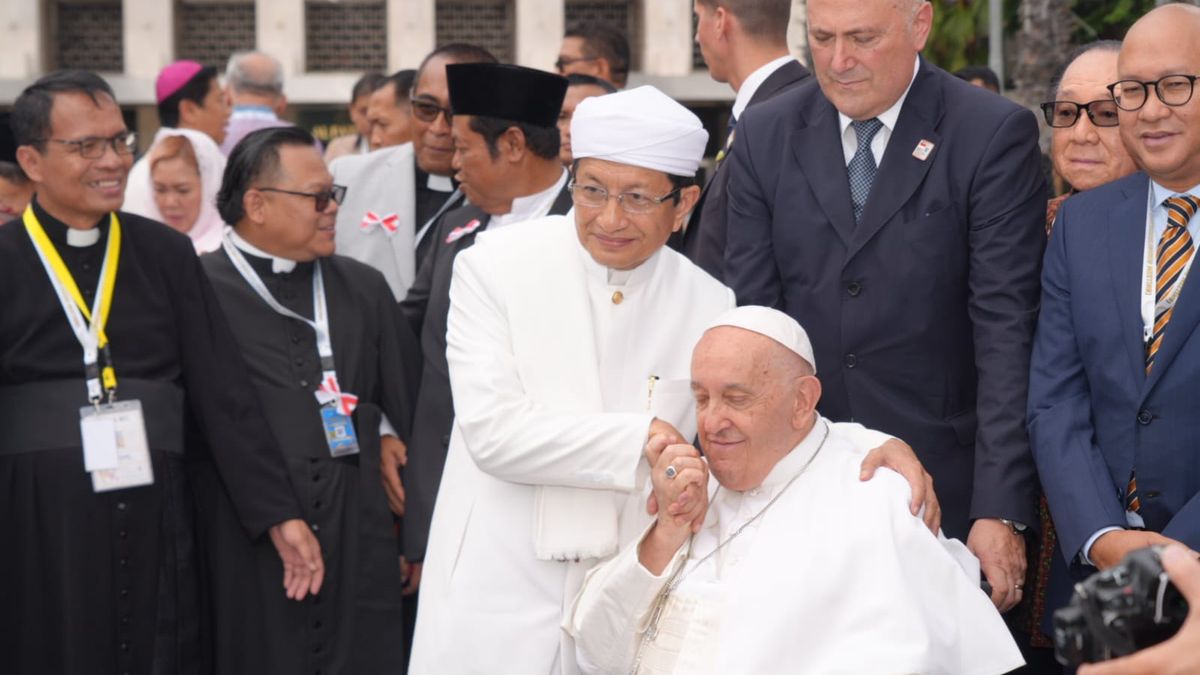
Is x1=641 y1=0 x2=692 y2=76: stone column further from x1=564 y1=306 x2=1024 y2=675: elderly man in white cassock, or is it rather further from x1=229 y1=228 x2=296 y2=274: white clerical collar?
x1=564 y1=306 x2=1024 y2=675: elderly man in white cassock

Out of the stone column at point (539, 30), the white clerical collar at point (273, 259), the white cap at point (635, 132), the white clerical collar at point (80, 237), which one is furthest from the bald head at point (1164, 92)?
the stone column at point (539, 30)

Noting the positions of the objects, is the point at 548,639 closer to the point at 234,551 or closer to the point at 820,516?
the point at 820,516

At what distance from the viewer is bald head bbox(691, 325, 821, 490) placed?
4227 mm

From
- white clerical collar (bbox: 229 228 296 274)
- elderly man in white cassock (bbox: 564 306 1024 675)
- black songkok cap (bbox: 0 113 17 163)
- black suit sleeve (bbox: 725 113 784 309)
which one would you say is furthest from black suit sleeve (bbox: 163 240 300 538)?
black suit sleeve (bbox: 725 113 784 309)

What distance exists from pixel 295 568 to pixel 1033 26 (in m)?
5.16

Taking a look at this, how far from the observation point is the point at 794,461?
4.35m

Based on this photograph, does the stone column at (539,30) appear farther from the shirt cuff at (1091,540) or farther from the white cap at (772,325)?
the shirt cuff at (1091,540)

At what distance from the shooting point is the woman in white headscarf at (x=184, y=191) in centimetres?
820

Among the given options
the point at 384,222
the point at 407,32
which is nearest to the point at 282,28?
the point at 407,32

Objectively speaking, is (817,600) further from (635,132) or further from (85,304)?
(85,304)

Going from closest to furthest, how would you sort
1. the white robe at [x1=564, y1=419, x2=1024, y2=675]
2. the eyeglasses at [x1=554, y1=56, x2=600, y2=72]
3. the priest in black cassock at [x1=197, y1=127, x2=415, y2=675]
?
1. the white robe at [x1=564, y1=419, x2=1024, y2=675]
2. the priest in black cassock at [x1=197, y1=127, x2=415, y2=675]
3. the eyeglasses at [x1=554, y1=56, x2=600, y2=72]

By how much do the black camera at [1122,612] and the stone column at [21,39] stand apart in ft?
57.6

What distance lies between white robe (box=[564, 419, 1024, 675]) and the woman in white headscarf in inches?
178

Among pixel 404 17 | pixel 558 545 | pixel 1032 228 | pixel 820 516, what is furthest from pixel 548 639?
pixel 404 17
